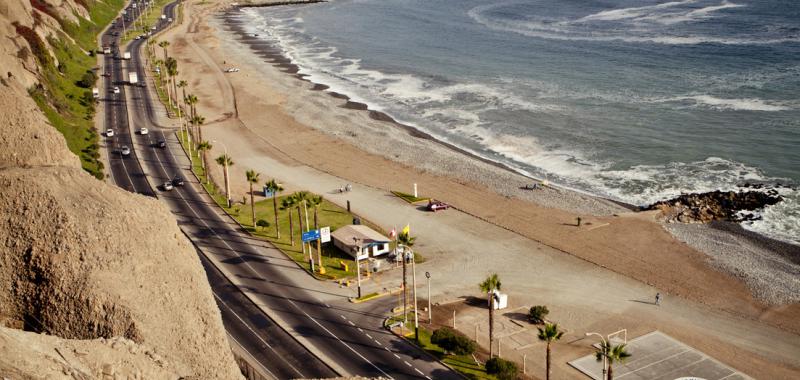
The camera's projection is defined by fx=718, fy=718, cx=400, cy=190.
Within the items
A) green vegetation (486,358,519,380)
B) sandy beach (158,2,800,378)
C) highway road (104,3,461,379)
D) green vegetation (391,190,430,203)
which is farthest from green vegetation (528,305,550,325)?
green vegetation (391,190,430,203)

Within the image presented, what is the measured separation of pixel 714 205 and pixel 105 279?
78533 mm

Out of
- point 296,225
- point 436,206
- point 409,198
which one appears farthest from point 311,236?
point 409,198

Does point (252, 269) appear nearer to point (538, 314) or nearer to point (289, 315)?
point (289, 315)

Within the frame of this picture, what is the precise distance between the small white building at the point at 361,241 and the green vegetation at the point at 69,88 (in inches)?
→ 1464

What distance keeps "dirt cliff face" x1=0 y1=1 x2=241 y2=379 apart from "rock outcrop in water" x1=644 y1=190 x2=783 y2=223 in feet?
218

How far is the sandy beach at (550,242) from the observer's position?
68.0 m

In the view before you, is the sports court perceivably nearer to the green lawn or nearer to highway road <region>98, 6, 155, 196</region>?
the green lawn

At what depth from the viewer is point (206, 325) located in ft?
151

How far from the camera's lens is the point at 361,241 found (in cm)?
7944

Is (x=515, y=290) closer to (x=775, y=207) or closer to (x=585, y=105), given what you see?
(x=775, y=207)

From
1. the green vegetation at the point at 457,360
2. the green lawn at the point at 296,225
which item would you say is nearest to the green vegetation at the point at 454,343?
the green vegetation at the point at 457,360

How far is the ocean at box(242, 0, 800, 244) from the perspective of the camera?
107 m

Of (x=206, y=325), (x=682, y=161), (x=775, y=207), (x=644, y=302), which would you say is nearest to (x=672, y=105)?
(x=682, y=161)

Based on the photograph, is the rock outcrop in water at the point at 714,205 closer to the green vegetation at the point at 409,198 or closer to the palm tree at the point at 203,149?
the green vegetation at the point at 409,198
